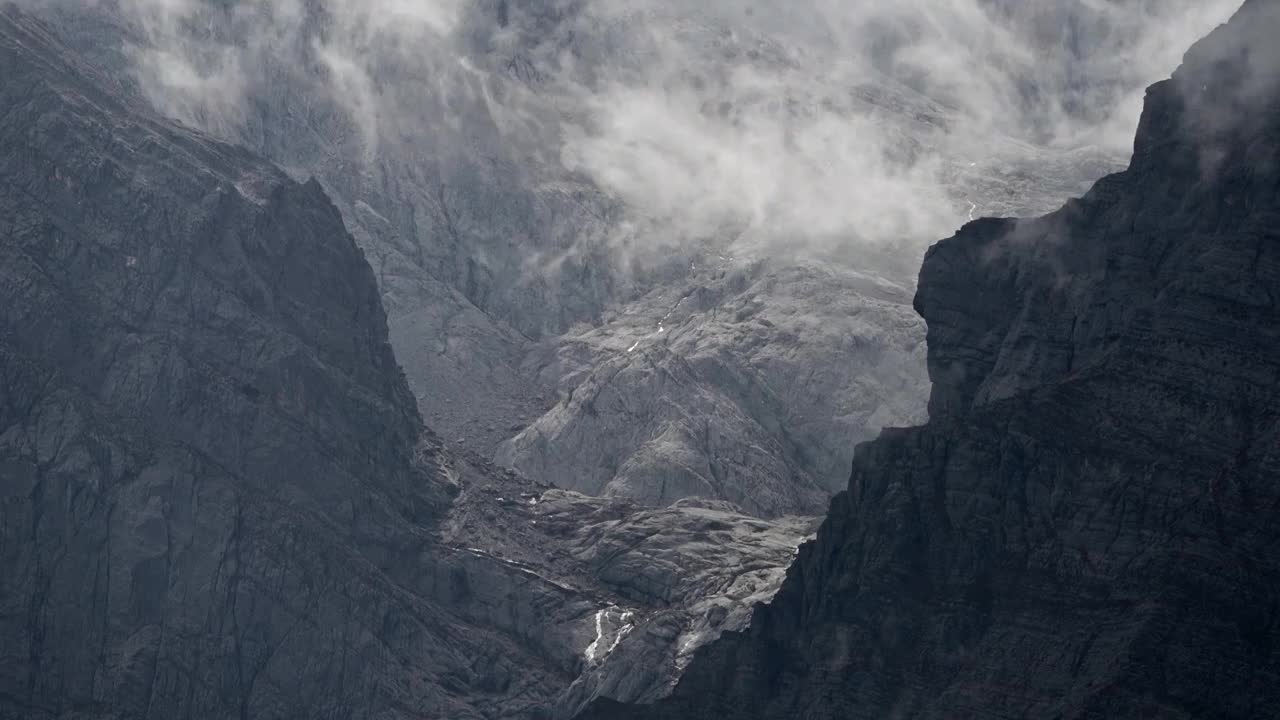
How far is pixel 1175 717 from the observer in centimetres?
19975

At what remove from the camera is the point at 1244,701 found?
200 m

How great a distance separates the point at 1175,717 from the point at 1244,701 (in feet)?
15.1
